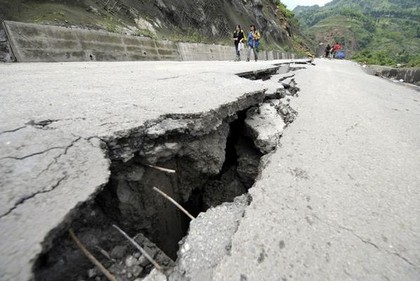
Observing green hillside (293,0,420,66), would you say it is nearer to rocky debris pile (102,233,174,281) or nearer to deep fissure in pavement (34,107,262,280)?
deep fissure in pavement (34,107,262,280)

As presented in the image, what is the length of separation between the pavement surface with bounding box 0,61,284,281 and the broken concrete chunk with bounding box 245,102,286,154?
259 millimetres

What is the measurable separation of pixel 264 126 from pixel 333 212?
1429mm

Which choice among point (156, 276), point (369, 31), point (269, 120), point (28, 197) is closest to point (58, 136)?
point (28, 197)

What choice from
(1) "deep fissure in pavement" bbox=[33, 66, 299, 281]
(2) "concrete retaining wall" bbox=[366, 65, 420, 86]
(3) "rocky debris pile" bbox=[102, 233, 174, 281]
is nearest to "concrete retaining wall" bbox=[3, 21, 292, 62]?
(1) "deep fissure in pavement" bbox=[33, 66, 299, 281]

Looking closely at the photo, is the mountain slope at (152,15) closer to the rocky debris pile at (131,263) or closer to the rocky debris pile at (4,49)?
the rocky debris pile at (4,49)

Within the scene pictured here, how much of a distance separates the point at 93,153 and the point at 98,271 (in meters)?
0.64

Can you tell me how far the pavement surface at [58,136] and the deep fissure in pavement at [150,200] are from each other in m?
0.10

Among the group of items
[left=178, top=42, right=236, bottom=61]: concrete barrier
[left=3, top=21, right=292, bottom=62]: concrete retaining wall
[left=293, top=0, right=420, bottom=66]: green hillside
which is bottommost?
[left=293, top=0, right=420, bottom=66]: green hillside

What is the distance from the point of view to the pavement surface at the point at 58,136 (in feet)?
3.60

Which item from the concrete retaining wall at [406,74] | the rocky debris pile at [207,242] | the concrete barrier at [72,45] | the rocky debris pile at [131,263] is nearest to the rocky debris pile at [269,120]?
the rocky debris pile at [207,242]

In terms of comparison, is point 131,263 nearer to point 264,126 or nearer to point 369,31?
point 264,126

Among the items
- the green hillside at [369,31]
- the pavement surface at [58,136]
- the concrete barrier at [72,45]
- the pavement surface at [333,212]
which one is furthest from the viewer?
the green hillside at [369,31]

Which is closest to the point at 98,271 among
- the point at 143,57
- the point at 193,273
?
the point at 193,273

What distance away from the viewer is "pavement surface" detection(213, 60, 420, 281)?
1231 millimetres
